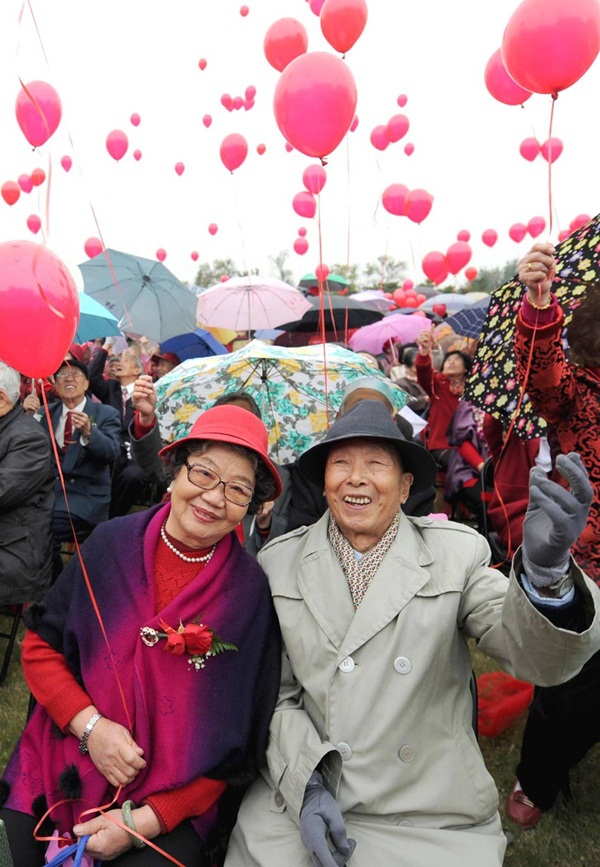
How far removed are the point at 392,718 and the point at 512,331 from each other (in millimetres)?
1772

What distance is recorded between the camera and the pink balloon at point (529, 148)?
29.0 ft

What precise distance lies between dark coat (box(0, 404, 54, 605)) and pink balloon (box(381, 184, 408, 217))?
22.0ft

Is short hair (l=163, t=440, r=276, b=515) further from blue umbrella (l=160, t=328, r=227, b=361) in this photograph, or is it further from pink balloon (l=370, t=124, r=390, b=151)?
pink balloon (l=370, t=124, r=390, b=151)

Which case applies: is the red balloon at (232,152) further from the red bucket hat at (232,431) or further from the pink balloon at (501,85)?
the red bucket hat at (232,431)

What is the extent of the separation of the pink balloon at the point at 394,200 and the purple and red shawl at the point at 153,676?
7.97 meters

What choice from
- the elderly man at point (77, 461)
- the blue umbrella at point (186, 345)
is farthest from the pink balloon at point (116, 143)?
the elderly man at point (77, 461)

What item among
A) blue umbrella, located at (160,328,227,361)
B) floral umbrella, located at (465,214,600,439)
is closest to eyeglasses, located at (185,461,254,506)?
floral umbrella, located at (465,214,600,439)

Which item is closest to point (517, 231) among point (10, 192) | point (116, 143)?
point (116, 143)

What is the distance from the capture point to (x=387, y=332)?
9430 mm

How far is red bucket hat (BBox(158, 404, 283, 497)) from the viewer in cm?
222

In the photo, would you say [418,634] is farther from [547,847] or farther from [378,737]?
[547,847]

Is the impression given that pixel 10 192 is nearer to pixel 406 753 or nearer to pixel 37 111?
pixel 37 111

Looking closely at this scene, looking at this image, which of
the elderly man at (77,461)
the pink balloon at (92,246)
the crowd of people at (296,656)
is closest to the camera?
the crowd of people at (296,656)

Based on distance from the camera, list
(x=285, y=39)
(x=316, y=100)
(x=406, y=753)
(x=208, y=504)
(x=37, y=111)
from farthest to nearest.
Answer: (x=37, y=111) → (x=285, y=39) → (x=316, y=100) → (x=208, y=504) → (x=406, y=753)
